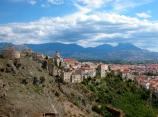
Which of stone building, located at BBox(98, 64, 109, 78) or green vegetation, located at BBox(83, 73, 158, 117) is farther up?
stone building, located at BBox(98, 64, 109, 78)

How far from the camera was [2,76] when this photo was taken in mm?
43000

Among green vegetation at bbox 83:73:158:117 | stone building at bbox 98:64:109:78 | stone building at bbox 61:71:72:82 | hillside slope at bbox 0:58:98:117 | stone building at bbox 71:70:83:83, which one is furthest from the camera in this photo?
stone building at bbox 98:64:109:78

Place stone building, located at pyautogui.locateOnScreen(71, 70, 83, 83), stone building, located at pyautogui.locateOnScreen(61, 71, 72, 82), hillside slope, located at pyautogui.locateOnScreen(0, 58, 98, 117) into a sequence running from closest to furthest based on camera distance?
hillside slope, located at pyautogui.locateOnScreen(0, 58, 98, 117), stone building, located at pyautogui.locateOnScreen(61, 71, 72, 82), stone building, located at pyautogui.locateOnScreen(71, 70, 83, 83)

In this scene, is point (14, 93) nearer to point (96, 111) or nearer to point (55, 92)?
point (55, 92)

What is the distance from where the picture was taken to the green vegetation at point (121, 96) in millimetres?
59866

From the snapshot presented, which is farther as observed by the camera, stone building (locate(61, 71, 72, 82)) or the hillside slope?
stone building (locate(61, 71, 72, 82))

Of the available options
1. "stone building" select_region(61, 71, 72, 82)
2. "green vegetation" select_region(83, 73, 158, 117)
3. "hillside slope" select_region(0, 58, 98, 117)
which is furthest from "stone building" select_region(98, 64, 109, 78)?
"hillside slope" select_region(0, 58, 98, 117)

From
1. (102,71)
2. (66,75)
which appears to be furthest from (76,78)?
(102,71)

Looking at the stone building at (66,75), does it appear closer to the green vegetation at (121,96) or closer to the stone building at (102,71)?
the green vegetation at (121,96)

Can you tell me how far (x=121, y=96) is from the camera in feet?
219

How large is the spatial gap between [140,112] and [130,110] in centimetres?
170

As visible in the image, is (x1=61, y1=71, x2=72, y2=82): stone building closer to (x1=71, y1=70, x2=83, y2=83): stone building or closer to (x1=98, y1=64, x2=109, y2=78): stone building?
A: (x1=71, y1=70, x2=83, y2=83): stone building

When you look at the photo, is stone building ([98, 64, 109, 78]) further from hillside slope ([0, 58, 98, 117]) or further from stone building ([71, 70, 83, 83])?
hillside slope ([0, 58, 98, 117])

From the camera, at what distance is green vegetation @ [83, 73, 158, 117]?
5987 centimetres
